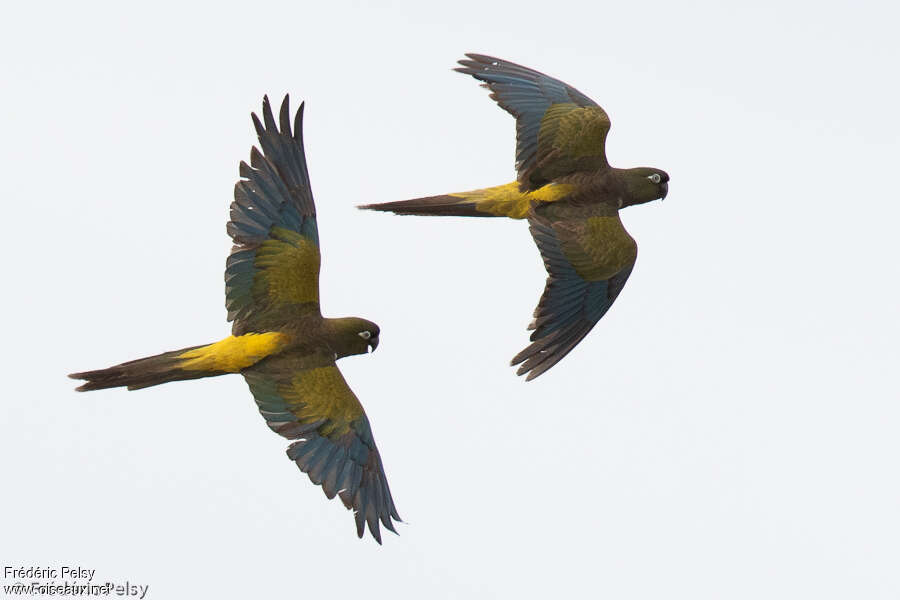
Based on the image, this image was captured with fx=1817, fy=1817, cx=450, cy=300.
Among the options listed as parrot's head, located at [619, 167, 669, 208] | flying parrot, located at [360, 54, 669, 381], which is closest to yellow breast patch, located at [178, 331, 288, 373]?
flying parrot, located at [360, 54, 669, 381]

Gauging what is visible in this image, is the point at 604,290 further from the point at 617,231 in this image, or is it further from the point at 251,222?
the point at 251,222

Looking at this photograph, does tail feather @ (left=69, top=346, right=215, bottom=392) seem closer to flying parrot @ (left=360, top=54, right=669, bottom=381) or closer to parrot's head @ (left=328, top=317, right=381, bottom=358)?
parrot's head @ (left=328, top=317, right=381, bottom=358)

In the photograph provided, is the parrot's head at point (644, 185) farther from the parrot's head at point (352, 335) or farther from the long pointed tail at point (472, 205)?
the parrot's head at point (352, 335)

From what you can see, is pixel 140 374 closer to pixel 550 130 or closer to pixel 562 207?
pixel 562 207

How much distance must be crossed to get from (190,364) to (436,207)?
342 centimetres

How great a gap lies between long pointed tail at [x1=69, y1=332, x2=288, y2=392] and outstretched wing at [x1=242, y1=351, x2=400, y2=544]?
171mm

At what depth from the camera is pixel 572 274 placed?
19094mm

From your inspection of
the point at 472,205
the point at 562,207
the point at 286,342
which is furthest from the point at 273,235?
the point at 562,207

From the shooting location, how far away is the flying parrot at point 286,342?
1722 centimetres

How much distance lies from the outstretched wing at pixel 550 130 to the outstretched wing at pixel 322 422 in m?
3.22

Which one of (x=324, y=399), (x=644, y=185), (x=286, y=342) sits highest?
(x=644, y=185)

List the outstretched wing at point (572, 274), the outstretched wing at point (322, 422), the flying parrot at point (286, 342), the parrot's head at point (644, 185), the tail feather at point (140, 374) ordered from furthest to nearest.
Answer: the parrot's head at point (644, 185)
the outstretched wing at point (572, 274)
the outstretched wing at point (322, 422)
the flying parrot at point (286, 342)
the tail feather at point (140, 374)

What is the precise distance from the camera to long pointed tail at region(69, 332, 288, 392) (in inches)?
670

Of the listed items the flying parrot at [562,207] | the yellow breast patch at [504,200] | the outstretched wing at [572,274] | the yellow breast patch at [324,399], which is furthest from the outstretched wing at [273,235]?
the outstretched wing at [572,274]
